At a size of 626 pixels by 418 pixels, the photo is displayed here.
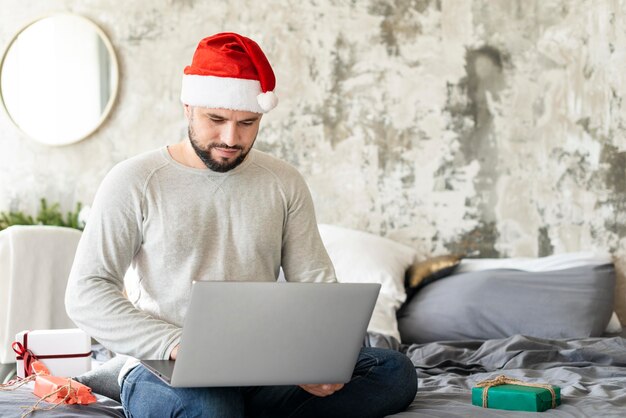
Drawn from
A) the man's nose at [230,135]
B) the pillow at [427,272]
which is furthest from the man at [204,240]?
the pillow at [427,272]

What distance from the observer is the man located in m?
1.95

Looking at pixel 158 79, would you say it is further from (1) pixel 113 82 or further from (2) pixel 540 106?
(2) pixel 540 106

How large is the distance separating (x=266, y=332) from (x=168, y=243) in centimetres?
47

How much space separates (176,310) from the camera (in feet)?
6.67

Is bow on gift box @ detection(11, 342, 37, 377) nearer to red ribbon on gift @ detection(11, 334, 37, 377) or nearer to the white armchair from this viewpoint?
red ribbon on gift @ detection(11, 334, 37, 377)

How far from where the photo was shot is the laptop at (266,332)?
5.35 ft

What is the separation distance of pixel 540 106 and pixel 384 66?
72 cm

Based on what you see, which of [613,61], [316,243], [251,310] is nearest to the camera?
[251,310]

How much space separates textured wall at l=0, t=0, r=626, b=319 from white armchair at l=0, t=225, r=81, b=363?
A: 0.91m

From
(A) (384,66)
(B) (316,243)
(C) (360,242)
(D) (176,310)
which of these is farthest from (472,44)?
(D) (176,310)

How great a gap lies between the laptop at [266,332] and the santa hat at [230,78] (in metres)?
0.59

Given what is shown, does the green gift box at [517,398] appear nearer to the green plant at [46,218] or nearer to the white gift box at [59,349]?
the white gift box at [59,349]

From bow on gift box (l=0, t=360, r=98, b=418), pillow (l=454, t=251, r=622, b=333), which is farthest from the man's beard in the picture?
pillow (l=454, t=251, r=622, b=333)

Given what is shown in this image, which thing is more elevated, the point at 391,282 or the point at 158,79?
the point at 158,79
